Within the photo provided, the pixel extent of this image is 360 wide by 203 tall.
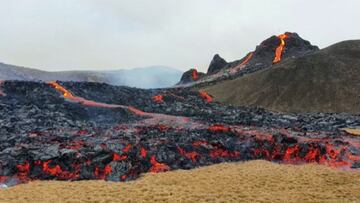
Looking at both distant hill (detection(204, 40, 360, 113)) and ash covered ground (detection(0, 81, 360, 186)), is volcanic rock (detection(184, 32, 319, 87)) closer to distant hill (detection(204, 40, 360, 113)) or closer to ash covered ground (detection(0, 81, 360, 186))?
distant hill (detection(204, 40, 360, 113))

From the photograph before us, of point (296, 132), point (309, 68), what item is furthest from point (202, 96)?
point (296, 132)

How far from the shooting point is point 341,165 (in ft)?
148

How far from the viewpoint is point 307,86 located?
121 metres

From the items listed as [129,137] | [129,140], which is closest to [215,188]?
[129,140]

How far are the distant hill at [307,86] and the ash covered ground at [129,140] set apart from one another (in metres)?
27.5

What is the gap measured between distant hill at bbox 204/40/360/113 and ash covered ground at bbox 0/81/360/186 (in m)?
27.5

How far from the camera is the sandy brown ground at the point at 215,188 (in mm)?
31047

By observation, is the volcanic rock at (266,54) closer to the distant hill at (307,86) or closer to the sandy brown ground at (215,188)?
the distant hill at (307,86)

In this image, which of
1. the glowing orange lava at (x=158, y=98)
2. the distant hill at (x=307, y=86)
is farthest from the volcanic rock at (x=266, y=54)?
the glowing orange lava at (x=158, y=98)

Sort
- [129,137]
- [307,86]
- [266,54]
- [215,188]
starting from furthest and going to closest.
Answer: [266,54] < [307,86] < [129,137] < [215,188]

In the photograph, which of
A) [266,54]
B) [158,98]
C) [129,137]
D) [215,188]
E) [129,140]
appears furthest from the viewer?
[266,54]

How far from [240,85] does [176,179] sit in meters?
97.6

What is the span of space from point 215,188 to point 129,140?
18.6 meters

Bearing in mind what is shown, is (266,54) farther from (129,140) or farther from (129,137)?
(129,140)
